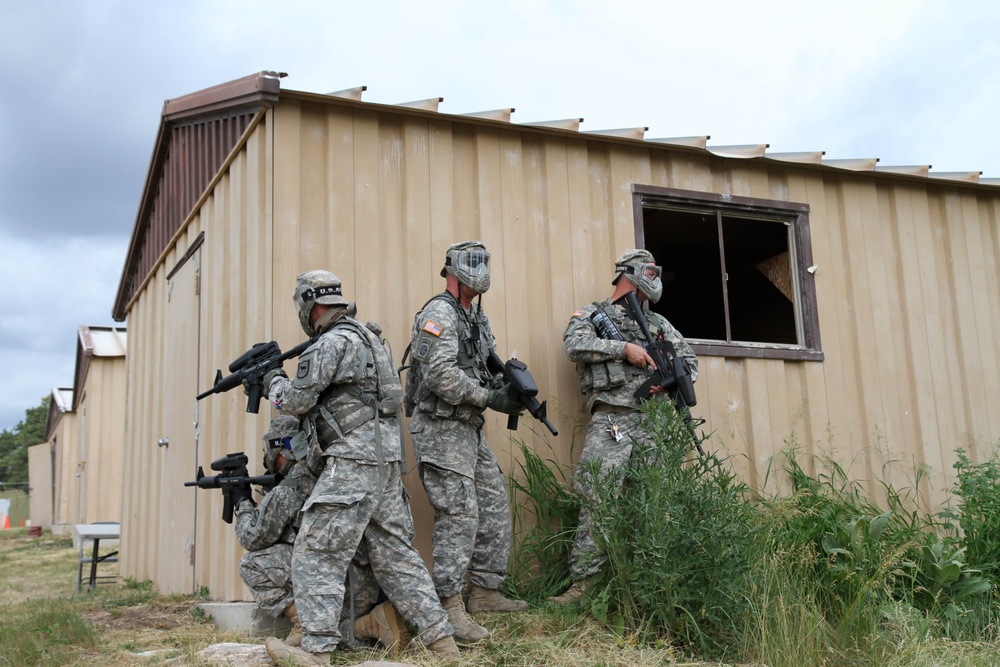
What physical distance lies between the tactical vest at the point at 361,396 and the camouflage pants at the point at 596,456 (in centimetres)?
116

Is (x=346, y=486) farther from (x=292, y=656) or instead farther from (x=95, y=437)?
(x=95, y=437)

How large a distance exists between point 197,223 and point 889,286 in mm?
5524

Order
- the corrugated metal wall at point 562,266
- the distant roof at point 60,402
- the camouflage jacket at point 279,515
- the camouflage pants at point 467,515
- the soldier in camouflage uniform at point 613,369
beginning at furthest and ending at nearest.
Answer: the distant roof at point 60,402
the corrugated metal wall at point 562,266
the soldier in camouflage uniform at point 613,369
the camouflage pants at point 467,515
the camouflage jacket at point 279,515

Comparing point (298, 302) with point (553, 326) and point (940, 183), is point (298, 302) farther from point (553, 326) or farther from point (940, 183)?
point (940, 183)

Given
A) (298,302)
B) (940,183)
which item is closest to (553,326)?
(298,302)

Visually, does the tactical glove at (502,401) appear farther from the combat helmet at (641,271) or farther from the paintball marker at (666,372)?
the combat helmet at (641,271)

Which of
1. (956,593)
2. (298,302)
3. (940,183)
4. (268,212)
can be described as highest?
(940,183)

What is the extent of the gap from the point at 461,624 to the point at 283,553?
0.96m

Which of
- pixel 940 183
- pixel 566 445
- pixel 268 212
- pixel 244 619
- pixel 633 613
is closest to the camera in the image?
pixel 633 613

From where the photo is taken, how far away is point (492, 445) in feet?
19.4

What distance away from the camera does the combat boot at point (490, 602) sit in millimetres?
5223

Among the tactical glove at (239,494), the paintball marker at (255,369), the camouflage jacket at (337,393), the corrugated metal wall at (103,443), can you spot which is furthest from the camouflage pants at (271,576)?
the corrugated metal wall at (103,443)

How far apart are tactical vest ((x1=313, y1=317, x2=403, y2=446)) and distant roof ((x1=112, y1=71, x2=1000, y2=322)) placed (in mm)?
1835

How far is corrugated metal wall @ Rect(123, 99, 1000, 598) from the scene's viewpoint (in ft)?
18.8
